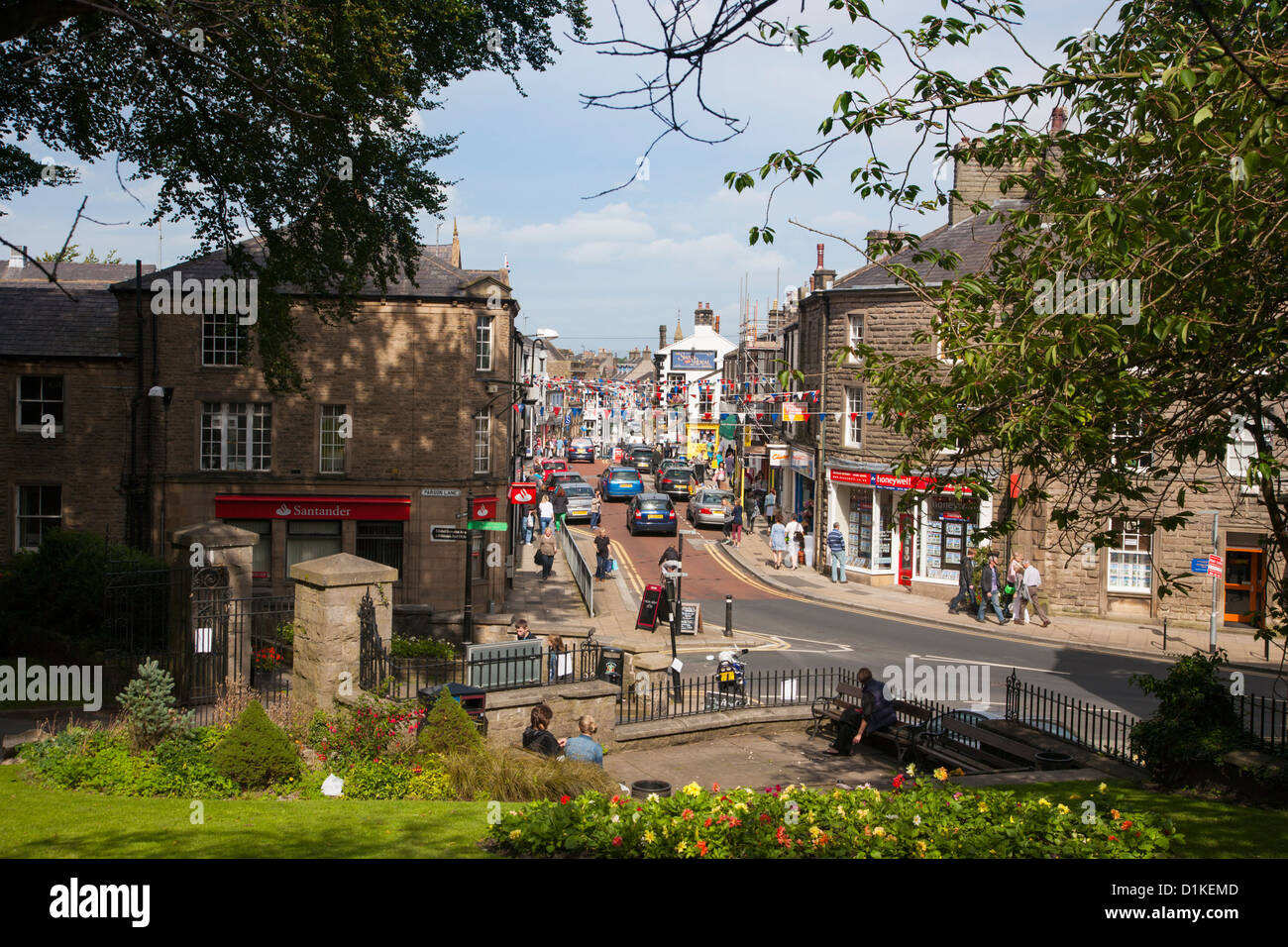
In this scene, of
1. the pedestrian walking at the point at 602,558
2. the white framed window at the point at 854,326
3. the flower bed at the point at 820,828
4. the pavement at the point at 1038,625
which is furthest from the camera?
the white framed window at the point at 854,326

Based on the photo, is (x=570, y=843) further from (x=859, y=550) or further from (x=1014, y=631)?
(x=859, y=550)

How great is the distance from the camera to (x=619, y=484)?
5150 cm

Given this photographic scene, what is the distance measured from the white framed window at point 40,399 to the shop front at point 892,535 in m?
22.6

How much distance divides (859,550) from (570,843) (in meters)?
27.2

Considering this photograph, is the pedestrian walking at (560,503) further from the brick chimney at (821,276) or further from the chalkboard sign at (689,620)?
the chalkboard sign at (689,620)

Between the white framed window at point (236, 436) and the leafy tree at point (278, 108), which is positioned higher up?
the leafy tree at point (278, 108)

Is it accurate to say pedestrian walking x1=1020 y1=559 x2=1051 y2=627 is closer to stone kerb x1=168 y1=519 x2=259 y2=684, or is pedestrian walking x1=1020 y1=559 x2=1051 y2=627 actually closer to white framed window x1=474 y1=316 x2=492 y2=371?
white framed window x1=474 y1=316 x2=492 y2=371

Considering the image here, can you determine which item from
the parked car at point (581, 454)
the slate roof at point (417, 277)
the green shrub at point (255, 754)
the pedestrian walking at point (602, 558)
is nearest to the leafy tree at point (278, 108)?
the green shrub at point (255, 754)

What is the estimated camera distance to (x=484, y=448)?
28.7 meters

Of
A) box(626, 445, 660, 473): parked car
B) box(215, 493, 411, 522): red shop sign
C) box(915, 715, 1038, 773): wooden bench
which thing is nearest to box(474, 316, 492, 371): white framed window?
box(215, 493, 411, 522): red shop sign

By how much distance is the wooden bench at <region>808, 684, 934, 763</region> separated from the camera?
13.5 metres

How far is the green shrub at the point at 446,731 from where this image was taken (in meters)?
10.7

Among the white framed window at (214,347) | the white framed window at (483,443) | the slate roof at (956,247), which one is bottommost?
the white framed window at (483,443)
